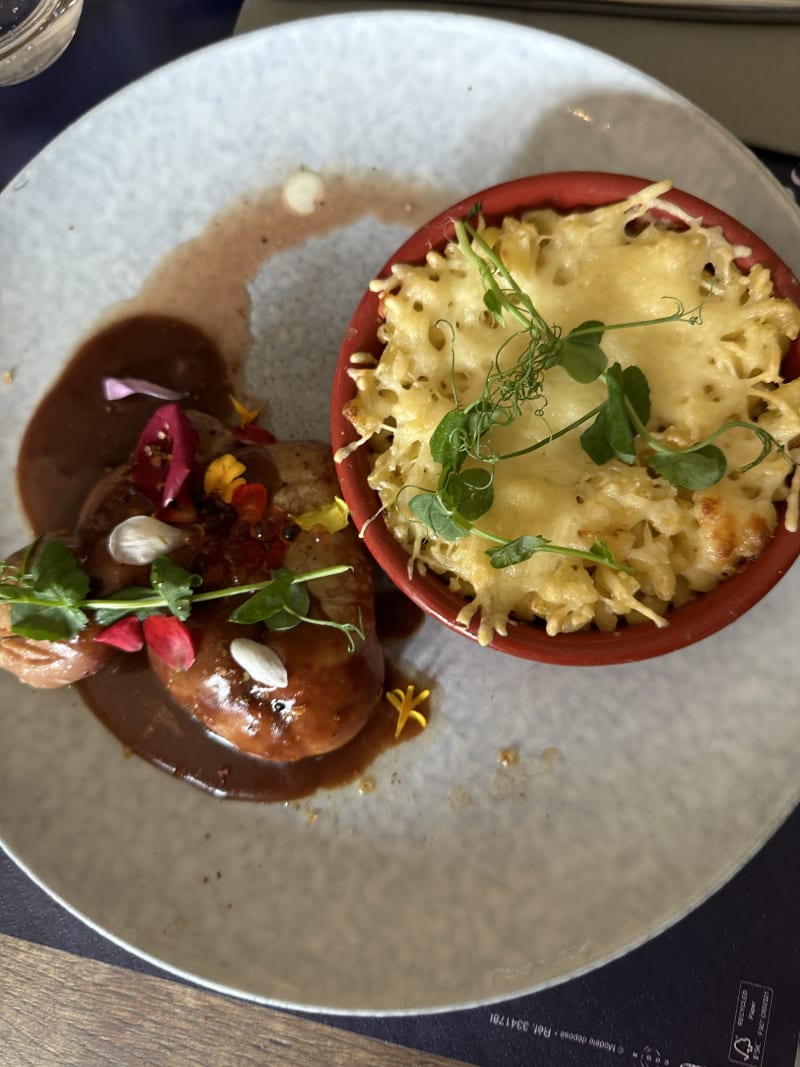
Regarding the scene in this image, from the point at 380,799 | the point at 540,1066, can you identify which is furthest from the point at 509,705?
the point at 540,1066

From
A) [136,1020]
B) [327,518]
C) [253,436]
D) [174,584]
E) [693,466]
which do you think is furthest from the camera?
[136,1020]

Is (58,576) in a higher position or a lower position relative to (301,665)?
higher

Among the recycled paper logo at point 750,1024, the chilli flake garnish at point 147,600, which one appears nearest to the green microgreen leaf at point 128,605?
the chilli flake garnish at point 147,600

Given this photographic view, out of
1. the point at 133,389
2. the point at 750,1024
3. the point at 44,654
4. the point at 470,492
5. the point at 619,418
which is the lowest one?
the point at 750,1024

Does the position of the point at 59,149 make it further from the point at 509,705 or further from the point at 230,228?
the point at 509,705

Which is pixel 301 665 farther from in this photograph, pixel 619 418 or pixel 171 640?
pixel 619 418

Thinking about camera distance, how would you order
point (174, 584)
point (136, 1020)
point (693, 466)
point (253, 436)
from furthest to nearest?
point (136, 1020), point (253, 436), point (174, 584), point (693, 466)

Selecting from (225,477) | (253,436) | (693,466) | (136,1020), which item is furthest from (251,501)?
(136,1020)

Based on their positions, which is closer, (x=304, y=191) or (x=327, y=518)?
(x=327, y=518)
